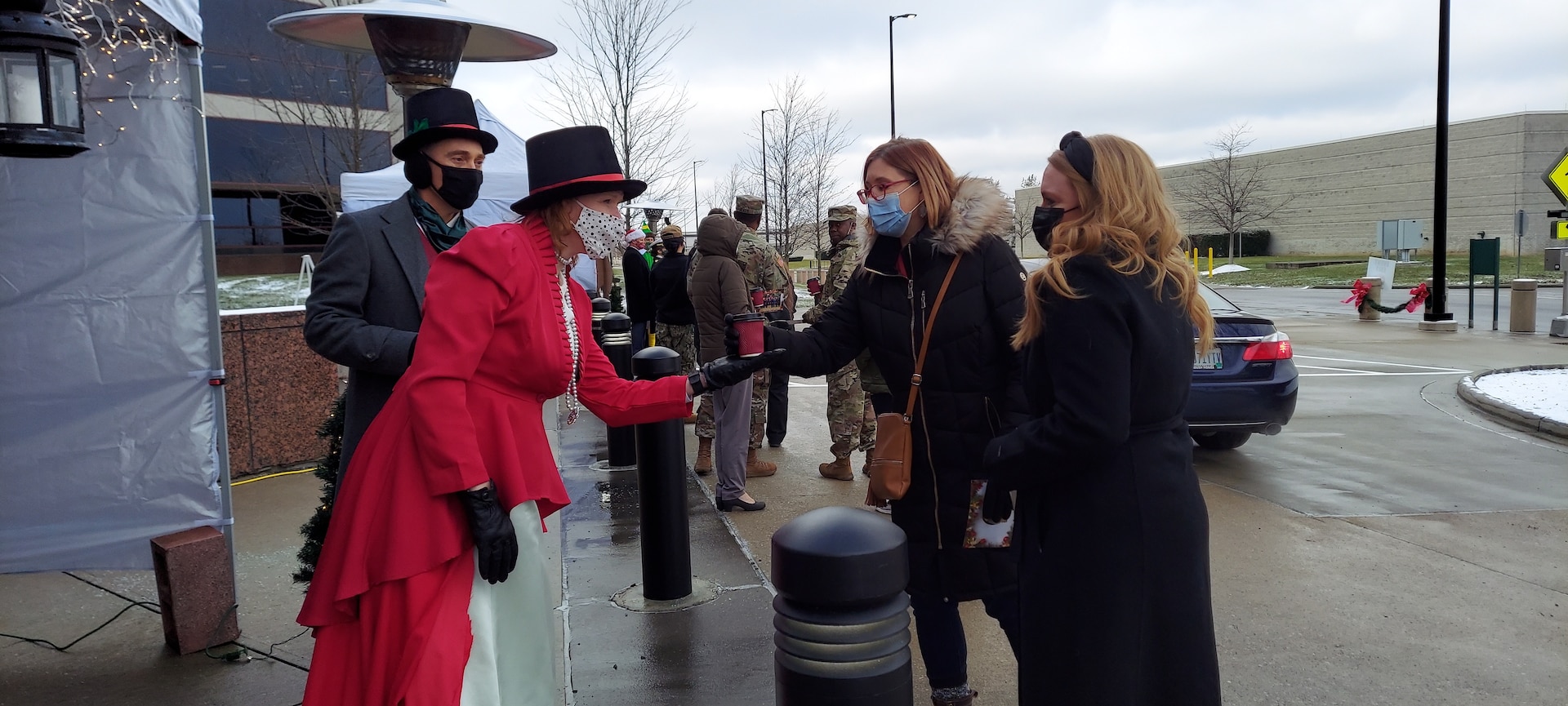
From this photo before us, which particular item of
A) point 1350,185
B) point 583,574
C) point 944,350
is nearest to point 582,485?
point 583,574

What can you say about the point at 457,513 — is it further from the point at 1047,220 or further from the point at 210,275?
the point at 210,275

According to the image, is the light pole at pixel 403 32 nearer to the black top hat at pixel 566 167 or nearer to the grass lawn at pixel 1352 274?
the black top hat at pixel 566 167

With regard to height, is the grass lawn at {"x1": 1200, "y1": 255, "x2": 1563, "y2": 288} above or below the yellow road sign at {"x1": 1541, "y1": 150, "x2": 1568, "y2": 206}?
below

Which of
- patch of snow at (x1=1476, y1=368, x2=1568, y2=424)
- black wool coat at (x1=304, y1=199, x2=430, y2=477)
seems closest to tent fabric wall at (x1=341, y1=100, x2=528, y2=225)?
black wool coat at (x1=304, y1=199, x2=430, y2=477)

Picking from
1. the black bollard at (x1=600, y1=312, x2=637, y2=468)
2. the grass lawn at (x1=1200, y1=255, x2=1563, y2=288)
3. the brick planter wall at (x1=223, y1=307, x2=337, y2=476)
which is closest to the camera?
the brick planter wall at (x1=223, y1=307, x2=337, y2=476)

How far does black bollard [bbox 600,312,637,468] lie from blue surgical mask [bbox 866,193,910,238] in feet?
15.3

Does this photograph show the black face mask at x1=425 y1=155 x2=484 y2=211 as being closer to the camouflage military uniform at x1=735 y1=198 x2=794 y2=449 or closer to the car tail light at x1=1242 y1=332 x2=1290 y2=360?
the camouflage military uniform at x1=735 y1=198 x2=794 y2=449

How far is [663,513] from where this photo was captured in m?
4.85

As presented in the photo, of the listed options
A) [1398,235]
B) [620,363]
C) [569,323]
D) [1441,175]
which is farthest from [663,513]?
[1398,235]

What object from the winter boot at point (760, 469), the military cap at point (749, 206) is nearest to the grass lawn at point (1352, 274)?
the military cap at point (749, 206)

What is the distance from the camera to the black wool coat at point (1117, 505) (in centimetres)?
243

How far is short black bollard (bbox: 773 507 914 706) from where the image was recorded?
2.31 m

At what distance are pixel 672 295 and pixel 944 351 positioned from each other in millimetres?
5786

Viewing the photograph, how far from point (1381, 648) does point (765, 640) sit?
2.61 metres
